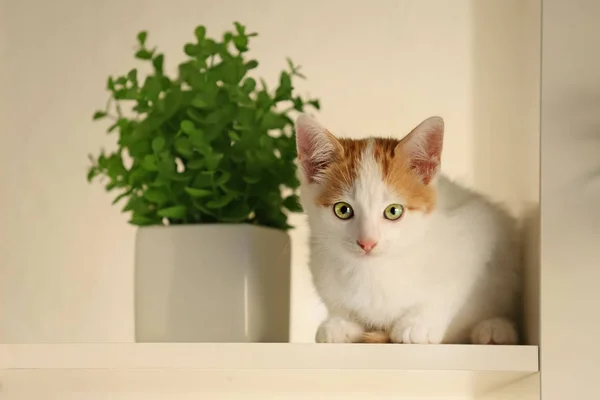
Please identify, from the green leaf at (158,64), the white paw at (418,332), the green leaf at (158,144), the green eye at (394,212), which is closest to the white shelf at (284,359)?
the white paw at (418,332)

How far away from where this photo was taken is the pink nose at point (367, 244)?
83cm

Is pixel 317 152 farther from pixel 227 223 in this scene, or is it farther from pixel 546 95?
pixel 546 95

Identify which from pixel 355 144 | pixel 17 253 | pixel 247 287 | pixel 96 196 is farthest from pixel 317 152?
pixel 17 253

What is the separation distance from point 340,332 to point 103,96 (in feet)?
2.23

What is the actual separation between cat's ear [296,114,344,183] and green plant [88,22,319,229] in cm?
7

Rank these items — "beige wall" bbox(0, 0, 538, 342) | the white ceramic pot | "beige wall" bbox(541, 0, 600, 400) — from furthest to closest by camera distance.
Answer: "beige wall" bbox(0, 0, 538, 342)
the white ceramic pot
"beige wall" bbox(541, 0, 600, 400)

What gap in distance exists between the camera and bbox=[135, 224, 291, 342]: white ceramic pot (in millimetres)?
914

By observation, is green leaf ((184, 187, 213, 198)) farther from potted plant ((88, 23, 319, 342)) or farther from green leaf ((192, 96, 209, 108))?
green leaf ((192, 96, 209, 108))

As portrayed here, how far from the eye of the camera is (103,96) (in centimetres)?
134

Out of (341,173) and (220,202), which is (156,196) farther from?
(341,173)

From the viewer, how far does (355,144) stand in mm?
911

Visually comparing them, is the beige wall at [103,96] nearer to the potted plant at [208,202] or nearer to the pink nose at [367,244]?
the potted plant at [208,202]

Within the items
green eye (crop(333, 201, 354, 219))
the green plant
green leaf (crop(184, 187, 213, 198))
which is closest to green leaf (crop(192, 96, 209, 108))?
the green plant

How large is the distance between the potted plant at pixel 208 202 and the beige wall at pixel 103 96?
0.88 feet
